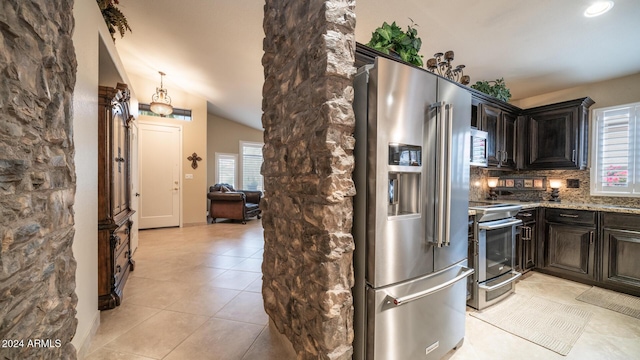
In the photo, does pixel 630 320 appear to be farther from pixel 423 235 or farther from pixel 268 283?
pixel 268 283

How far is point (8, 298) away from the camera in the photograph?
770 millimetres

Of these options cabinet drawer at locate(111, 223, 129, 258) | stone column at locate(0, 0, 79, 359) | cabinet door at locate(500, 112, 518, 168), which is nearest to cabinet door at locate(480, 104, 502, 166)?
cabinet door at locate(500, 112, 518, 168)

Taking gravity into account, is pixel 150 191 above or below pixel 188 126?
below

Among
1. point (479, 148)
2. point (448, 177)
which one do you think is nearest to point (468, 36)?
point (479, 148)

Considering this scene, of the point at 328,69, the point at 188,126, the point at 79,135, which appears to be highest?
the point at 188,126

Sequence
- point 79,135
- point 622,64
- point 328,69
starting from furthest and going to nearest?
point 622,64 → point 79,135 → point 328,69

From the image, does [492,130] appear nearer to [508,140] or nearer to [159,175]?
[508,140]

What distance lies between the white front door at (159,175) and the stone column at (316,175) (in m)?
5.20

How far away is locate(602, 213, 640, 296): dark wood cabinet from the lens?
263 cm

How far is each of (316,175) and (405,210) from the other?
65 cm

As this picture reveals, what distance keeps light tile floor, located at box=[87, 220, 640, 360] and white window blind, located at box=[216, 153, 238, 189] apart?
494 cm

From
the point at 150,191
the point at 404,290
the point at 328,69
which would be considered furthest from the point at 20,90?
the point at 150,191

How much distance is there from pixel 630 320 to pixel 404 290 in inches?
99.6

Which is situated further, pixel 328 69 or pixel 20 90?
pixel 328 69
